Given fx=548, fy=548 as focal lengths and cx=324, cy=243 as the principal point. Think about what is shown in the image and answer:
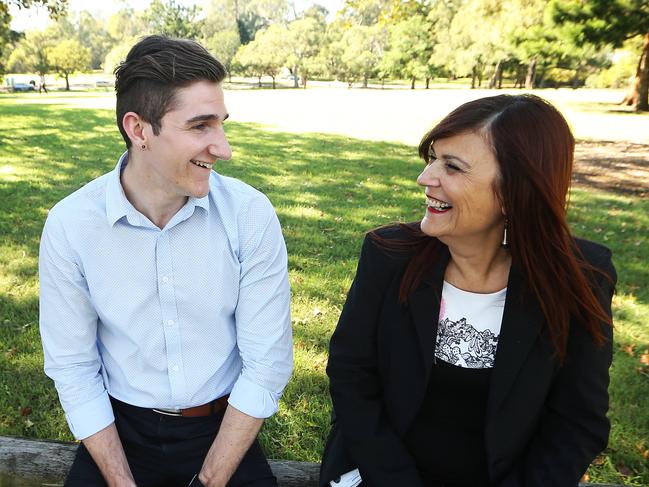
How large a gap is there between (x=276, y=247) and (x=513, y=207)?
3.12ft

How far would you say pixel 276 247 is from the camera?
2.30 metres

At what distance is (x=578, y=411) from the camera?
2043 mm

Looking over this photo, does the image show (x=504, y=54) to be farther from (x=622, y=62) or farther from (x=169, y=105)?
(x=169, y=105)

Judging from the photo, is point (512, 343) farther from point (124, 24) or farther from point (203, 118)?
point (124, 24)

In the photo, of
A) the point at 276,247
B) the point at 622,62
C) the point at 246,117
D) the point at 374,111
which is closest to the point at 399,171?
the point at 276,247

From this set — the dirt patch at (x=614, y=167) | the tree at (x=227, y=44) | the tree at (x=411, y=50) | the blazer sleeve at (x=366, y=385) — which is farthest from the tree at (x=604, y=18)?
the tree at (x=227, y=44)

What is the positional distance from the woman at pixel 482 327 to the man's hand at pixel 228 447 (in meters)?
0.37

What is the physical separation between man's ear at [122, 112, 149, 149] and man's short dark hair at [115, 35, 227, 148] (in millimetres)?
20

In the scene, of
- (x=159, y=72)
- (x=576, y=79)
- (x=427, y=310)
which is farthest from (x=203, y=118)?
(x=576, y=79)

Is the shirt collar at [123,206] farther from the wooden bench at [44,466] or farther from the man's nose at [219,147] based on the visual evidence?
the wooden bench at [44,466]

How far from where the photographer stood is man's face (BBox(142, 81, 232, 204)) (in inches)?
80.3

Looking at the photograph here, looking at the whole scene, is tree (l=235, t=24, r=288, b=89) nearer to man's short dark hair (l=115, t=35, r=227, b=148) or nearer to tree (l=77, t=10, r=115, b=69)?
tree (l=77, t=10, r=115, b=69)

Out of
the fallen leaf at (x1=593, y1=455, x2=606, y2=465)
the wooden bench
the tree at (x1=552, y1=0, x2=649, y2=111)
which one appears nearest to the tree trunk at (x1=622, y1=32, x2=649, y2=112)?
the tree at (x1=552, y1=0, x2=649, y2=111)

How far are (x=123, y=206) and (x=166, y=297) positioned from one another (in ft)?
1.28
